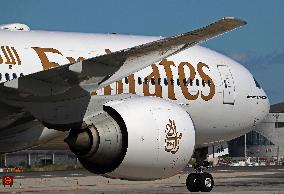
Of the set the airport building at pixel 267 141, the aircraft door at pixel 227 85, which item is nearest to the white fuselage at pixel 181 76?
the aircraft door at pixel 227 85

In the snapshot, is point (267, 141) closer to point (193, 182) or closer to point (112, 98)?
point (193, 182)

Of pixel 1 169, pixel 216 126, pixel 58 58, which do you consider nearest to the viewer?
pixel 58 58

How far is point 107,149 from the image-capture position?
49.6ft

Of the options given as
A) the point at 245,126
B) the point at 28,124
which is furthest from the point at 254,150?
the point at 28,124

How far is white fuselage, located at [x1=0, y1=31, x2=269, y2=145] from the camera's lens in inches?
734

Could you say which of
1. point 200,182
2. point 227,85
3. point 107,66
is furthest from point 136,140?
point 200,182

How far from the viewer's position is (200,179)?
24.0 meters

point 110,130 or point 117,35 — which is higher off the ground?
point 117,35

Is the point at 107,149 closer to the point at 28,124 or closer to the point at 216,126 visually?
the point at 28,124

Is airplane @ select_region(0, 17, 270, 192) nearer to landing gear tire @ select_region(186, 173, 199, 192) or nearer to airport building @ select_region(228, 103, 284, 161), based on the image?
landing gear tire @ select_region(186, 173, 199, 192)

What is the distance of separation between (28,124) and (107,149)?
7.35 feet

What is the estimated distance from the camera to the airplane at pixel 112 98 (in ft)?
43.9

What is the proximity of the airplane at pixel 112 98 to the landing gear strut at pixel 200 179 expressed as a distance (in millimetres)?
1426

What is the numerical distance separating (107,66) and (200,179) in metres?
11.3
